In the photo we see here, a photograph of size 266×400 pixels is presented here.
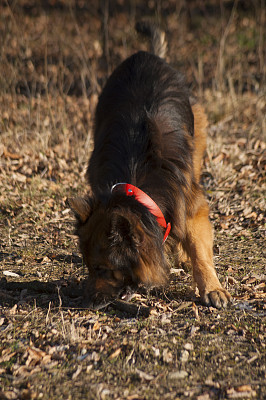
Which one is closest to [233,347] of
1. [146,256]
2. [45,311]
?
[146,256]

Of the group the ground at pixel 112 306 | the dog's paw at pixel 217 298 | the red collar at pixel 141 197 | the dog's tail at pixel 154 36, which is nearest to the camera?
the ground at pixel 112 306

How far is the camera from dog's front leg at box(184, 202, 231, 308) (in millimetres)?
3910

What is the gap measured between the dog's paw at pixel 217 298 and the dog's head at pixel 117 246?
408 mm

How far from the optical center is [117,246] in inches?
142

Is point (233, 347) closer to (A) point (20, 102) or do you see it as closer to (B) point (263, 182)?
(B) point (263, 182)

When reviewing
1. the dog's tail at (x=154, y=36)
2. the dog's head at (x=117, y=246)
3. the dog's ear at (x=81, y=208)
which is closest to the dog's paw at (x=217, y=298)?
the dog's head at (x=117, y=246)

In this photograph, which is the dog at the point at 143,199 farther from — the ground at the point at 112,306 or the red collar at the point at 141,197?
the ground at the point at 112,306

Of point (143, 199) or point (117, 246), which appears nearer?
point (117, 246)

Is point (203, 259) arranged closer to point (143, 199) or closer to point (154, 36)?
point (143, 199)

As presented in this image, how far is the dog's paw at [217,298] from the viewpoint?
385 centimetres

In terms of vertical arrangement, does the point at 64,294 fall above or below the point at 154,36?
below

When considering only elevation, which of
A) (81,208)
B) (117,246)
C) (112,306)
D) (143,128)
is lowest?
(112,306)

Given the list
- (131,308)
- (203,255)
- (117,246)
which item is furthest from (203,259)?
(117,246)

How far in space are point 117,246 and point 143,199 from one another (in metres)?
0.45
